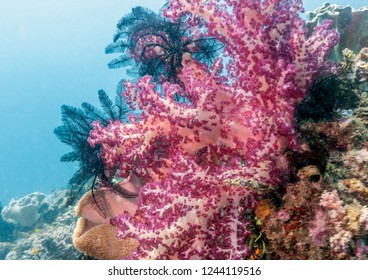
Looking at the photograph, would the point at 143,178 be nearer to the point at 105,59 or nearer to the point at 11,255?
the point at 11,255

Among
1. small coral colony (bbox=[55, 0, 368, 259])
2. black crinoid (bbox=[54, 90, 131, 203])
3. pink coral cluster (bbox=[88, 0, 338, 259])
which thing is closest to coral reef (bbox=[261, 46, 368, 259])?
small coral colony (bbox=[55, 0, 368, 259])

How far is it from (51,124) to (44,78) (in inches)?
2292

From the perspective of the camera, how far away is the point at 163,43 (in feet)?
13.4

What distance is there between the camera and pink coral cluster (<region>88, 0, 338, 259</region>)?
2.83 metres

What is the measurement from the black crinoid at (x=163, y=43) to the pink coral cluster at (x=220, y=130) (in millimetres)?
519

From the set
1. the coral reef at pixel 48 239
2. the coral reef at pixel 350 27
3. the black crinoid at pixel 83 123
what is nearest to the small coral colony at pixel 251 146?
the black crinoid at pixel 83 123

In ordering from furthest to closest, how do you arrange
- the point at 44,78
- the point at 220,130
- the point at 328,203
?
the point at 44,78, the point at 220,130, the point at 328,203

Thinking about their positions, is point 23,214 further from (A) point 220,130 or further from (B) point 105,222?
(A) point 220,130

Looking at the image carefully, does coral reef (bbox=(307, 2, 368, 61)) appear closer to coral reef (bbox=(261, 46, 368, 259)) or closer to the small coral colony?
the small coral colony

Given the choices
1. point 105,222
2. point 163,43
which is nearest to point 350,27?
point 163,43

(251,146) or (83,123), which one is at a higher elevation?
(83,123)

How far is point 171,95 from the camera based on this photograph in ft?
10.1

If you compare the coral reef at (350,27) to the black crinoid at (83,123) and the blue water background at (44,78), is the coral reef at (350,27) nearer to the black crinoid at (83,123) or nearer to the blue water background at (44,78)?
the black crinoid at (83,123)

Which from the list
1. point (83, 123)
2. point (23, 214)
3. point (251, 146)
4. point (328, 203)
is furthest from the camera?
point (23, 214)
